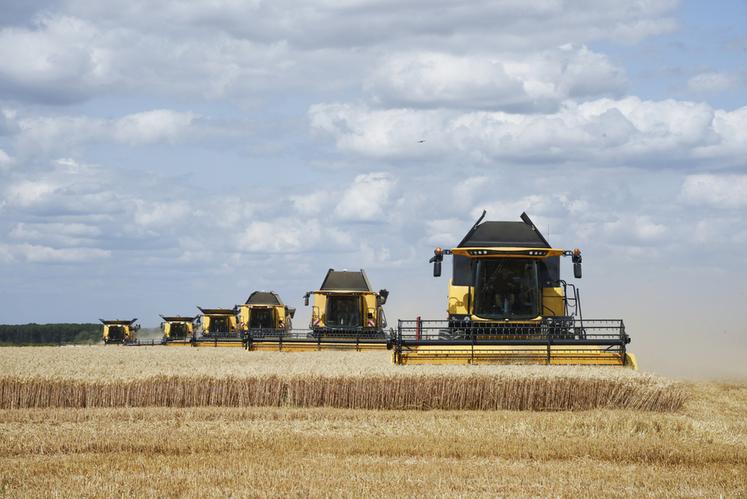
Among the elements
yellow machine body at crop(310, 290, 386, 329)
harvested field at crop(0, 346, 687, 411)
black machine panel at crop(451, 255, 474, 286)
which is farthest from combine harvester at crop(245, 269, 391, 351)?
harvested field at crop(0, 346, 687, 411)

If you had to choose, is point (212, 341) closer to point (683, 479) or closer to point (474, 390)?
point (474, 390)

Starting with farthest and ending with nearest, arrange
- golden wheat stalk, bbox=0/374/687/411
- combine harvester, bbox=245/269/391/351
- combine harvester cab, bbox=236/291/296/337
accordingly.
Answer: combine harvester cab, bbox=236/291/296/337 → combine harvester, bbox=245/269/391/351 → golden wheat stalk, bbox=0/374/687/411

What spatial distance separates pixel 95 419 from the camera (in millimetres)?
14867

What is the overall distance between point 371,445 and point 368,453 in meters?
0.37

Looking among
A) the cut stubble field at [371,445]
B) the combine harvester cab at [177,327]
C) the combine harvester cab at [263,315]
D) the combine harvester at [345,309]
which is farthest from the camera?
the combine harvester cab at [177,327]

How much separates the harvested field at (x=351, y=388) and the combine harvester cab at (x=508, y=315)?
124 centimetres

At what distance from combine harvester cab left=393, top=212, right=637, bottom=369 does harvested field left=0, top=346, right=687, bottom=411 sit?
4.06 feet

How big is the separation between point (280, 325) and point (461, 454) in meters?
33.2

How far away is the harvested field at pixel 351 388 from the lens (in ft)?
52.7

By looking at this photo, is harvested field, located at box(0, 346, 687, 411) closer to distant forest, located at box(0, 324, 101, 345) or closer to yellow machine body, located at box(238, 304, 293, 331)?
yellow machine body, located at box(238, 304, 293, 331)

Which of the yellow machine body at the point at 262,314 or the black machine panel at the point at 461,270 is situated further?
the yellow machine body at the point at 262,314

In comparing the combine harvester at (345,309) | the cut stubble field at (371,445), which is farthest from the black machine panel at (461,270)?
the combine harvester at (345,309)

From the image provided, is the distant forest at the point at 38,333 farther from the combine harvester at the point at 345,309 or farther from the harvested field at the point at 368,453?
the harvested field at the point at 368,453

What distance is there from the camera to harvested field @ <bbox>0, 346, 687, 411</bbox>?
16078 mm
